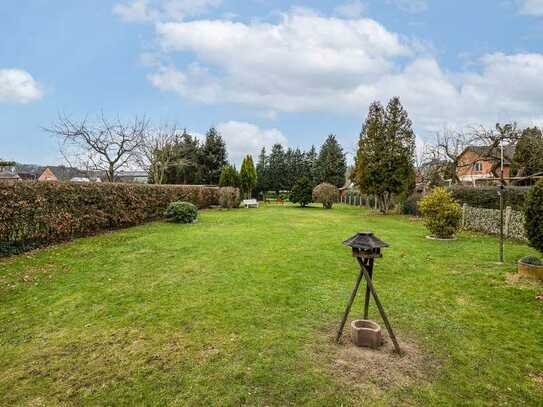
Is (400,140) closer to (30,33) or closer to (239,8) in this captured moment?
(239,8)

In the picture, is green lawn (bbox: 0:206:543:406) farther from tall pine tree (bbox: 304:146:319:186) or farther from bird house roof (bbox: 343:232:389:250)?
tall pine tree (bbox: 304:146:319:186)

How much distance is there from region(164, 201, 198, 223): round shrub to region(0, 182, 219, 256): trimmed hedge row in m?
1.03

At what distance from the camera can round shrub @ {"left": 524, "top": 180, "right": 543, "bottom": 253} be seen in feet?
20.1

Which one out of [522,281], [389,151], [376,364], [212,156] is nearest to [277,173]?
[212,156]


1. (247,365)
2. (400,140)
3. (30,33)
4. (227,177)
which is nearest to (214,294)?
(247,365)

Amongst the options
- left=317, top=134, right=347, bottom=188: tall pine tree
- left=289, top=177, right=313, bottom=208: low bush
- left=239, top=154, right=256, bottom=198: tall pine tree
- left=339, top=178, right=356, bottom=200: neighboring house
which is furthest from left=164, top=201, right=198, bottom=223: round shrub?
left=317, top=134, right=347, bottom=188: tall pine tree

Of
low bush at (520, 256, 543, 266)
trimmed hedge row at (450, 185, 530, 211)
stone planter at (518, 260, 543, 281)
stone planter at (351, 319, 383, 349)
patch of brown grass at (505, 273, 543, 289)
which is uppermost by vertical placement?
trimmed hedge row at (450, 185, 530, 211)

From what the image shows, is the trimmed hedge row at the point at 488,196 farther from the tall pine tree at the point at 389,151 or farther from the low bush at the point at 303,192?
the low bush at the point at 303,192

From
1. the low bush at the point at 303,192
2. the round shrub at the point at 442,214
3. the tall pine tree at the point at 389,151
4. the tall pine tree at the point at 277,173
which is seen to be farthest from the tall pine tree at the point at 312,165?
the round shrub at the point at 442,214

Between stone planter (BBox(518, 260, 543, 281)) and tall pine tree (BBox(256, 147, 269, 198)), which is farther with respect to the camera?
tall pine tree (BBox(256, 147, 269, 198))

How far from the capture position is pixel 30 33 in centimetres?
944

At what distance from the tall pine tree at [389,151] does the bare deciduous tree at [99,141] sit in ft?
53.8

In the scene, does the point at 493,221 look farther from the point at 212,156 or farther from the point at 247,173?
the point at 212,156

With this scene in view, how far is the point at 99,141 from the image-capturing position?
66.5ft
